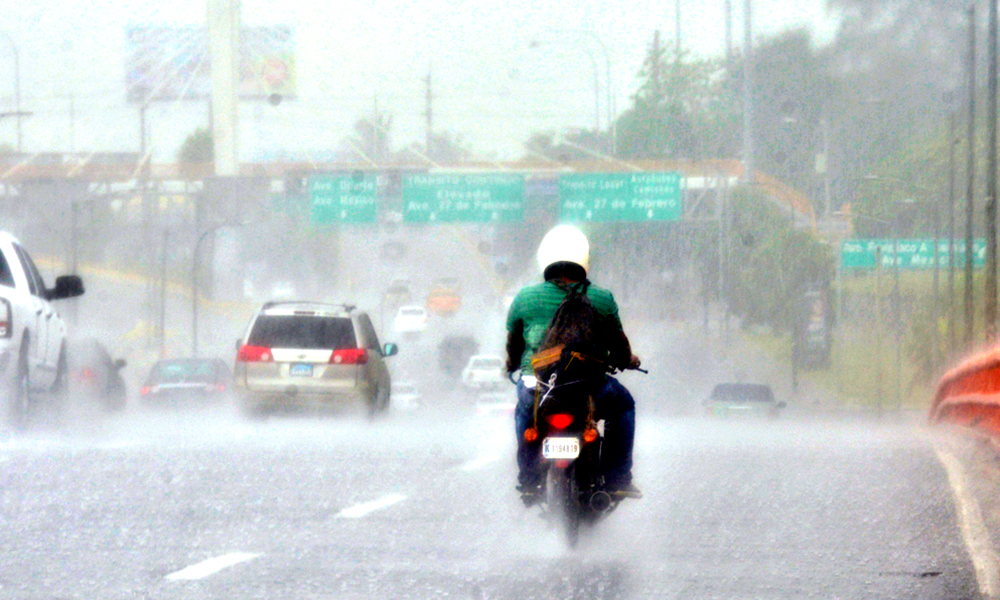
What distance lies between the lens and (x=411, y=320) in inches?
3477

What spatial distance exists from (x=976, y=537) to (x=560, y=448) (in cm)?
223

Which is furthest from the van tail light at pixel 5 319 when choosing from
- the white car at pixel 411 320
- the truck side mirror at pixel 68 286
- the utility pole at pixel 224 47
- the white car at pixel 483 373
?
the white car at pixel 411 320

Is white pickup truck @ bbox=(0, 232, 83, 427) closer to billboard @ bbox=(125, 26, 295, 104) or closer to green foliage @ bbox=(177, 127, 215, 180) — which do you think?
billboard @ bbox=(125, 26, 295, 104)

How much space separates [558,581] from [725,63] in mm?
69434

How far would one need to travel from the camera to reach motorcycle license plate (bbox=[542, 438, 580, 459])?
870cm

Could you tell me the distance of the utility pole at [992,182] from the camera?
36031 millimetres

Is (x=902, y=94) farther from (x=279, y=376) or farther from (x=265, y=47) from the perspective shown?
(x=265, y=47)

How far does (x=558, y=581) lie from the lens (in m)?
7.75

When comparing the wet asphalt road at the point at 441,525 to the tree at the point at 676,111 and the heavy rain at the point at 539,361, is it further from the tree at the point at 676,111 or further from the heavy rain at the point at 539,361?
the tree at the point at 676,111

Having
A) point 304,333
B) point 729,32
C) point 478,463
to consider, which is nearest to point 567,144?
point 729,32

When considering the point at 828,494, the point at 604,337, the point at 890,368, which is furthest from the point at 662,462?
the point at 890,368

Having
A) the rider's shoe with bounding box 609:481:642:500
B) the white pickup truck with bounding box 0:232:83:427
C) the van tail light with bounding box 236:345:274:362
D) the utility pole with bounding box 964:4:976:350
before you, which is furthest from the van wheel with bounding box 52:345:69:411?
the utility pole with bounding box 964:4:976:350

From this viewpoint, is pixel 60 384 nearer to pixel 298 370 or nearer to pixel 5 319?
pixel 5 319

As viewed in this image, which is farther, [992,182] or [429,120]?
[429,120]
